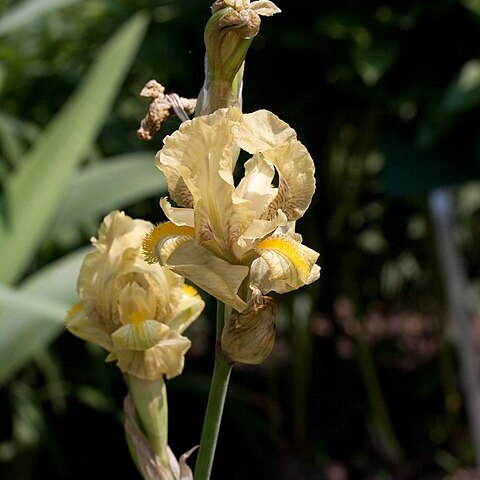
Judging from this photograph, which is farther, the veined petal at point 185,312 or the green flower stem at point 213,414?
the veined petal at point 185,312

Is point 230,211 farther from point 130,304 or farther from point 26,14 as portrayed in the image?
point 26,14

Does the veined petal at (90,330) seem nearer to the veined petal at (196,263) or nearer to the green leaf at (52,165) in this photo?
the veined petal at (196,263)

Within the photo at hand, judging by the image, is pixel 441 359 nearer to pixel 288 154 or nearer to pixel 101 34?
pixel 101 34

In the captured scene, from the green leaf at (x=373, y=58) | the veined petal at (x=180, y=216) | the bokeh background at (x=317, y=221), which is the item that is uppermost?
the veined petal at (x=180, y=216)

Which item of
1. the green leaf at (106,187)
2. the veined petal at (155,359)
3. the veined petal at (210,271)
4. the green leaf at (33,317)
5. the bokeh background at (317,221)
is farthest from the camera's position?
the bokeh background at (317,221)

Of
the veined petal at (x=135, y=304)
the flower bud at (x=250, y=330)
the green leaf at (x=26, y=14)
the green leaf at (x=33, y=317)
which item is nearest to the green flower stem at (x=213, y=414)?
the flower bud at (x=250, y=330)

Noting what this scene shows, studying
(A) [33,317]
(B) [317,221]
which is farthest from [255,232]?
(B) [317,221]

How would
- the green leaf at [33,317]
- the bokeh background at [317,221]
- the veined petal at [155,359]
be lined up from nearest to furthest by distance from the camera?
the veined petal at [155,359], the green leaf at [33,317], the bokeh background at [317,221]

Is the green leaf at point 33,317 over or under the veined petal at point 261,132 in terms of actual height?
under
